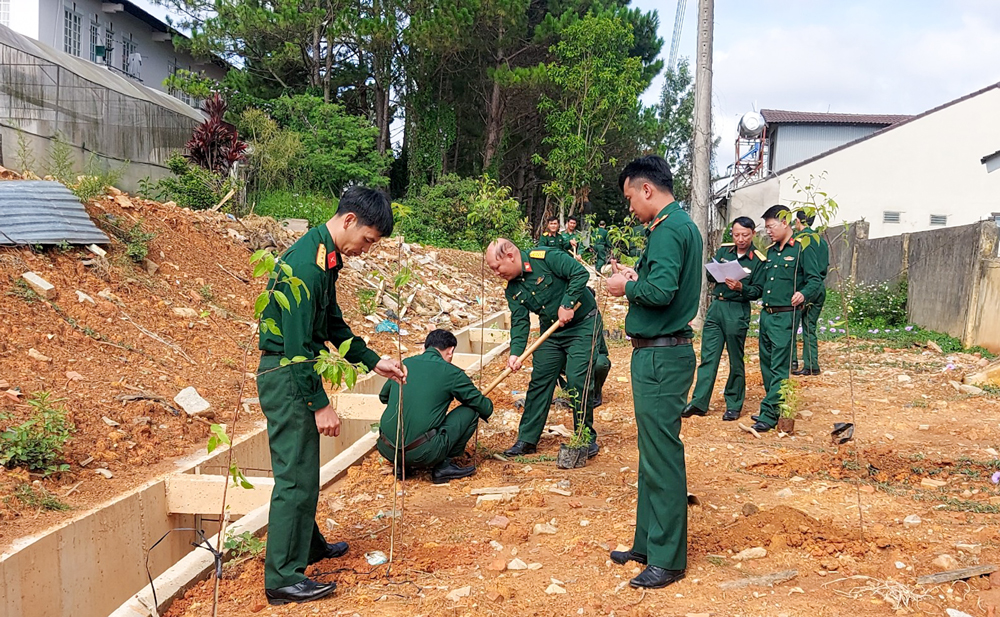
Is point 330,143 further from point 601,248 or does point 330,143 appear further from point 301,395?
point 301,395

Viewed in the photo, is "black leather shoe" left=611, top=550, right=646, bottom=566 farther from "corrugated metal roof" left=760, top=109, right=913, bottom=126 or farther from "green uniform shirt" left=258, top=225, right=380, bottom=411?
"corrugated metal roof" left=760, top=109, right=913, bottom=126

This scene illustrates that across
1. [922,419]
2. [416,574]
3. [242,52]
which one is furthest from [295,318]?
[242,52]

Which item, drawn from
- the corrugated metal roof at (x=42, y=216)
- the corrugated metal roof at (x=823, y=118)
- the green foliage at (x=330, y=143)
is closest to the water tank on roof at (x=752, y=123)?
the corrugated metal roof at (x=823, y=118)

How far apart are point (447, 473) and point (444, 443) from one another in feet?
0.90

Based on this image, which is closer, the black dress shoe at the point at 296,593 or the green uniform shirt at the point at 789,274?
the black dress shoe at the point at 296,593

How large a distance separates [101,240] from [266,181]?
9.69 meters

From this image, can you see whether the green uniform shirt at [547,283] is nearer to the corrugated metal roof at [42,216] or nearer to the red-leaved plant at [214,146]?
the corrugated metal roof at [42,216]

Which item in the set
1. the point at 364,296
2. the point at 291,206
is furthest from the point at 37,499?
the point at 291,206

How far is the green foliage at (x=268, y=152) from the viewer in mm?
17406

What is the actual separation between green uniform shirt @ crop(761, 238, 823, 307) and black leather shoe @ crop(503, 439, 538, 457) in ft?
8.19

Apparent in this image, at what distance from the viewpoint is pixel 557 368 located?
18.1 ft

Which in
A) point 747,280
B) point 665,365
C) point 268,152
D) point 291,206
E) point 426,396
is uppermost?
point 268,152

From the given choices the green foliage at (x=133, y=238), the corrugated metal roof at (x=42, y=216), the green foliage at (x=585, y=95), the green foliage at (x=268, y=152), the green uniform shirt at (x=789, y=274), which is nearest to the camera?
the green uniform shirt at (x=789, y=274)

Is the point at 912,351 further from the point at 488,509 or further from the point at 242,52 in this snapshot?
the point at 242,52
